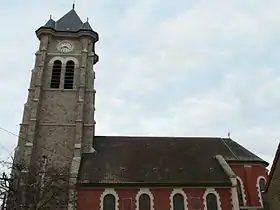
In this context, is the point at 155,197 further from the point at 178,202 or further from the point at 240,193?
the point at 240,193

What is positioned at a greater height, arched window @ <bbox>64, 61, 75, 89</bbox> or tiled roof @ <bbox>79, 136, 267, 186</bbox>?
arched window @ <bbox>64, 61, 75, 89</bbox>

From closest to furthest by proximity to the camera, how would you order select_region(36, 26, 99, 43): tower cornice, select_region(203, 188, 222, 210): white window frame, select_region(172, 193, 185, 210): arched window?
select_region(172, 193, 185, 210): arched window < select_region(203, 188, 222, 210): white window frame < select_region(36, 26, 99, 43): tower cornice

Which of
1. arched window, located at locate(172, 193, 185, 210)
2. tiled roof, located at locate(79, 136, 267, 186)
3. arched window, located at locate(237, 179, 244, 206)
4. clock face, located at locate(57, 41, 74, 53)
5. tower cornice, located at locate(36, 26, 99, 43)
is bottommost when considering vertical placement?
arched window, located at locate(172, 193, 185, 210)

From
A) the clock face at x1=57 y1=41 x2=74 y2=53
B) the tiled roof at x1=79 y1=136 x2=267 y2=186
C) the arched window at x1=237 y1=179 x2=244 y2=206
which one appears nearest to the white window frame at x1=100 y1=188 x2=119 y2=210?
the tiled roof at x1=79 y1=136 x2=267 y2=186

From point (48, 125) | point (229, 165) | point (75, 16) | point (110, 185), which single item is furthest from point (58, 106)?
point (229, 165)

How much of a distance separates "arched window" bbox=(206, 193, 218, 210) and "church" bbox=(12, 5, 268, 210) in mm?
74

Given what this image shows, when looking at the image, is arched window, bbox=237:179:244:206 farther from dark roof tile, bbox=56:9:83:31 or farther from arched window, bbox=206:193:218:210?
dark roof tile, bbox=56:9:83:31

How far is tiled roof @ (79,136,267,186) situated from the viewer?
27.4 m

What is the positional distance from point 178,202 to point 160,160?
14.7 feet

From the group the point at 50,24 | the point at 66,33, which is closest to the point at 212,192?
the point at 66,33

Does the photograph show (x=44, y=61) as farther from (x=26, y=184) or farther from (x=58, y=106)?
(x=26, y=184)

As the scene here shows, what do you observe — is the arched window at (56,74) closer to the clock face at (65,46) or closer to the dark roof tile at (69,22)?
the clock face at (65,46)

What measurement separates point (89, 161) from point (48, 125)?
491 cm

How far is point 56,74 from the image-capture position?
33938 mm
